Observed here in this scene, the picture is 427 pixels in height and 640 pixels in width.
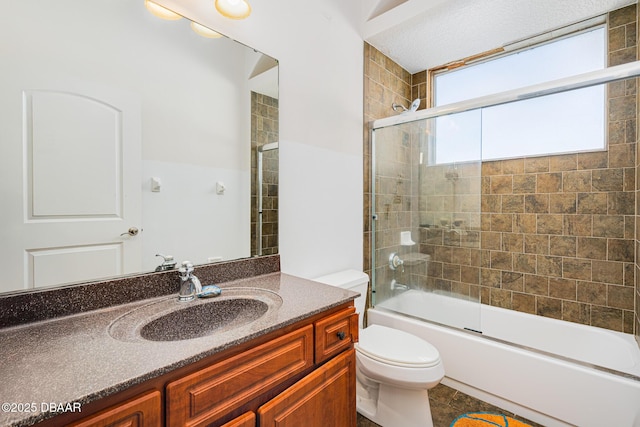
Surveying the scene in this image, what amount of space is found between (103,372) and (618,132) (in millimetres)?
2876

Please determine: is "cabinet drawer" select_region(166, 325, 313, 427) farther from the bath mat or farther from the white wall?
the bath mat

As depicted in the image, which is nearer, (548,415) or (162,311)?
(162,311)

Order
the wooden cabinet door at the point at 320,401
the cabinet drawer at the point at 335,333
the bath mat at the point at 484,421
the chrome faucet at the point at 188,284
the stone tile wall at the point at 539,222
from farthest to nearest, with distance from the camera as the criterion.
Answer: the stone tile wall at the point at 539,222, the bath mat at the point at 484,421, the chrome faucet at the point at 188,284, the cabinet drawer at the point at 335,333, the wooden cabinet door at the point at 320,401

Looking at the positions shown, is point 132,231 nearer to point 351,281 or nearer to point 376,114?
point 351,281

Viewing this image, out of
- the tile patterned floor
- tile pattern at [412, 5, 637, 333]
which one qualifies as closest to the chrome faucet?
the tile patterned floor

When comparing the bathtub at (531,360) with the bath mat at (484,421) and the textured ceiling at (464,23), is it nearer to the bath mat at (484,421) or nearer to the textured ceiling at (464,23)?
the bath mat at (484,421)

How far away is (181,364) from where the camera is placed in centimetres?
63

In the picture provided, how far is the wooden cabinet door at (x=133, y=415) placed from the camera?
529 millimetres

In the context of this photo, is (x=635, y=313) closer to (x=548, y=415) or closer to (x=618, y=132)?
(x=548, y=415)

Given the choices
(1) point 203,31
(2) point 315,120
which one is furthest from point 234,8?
(2) point 315,120

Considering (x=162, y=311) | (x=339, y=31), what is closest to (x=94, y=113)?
(x=162, y=311)

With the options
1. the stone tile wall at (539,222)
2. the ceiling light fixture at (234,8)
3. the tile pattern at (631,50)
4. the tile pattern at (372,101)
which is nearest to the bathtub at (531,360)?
the stone tile wall at (539,222)

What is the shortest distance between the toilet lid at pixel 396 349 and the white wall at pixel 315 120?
1.64 feet

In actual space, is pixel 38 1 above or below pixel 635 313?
above
